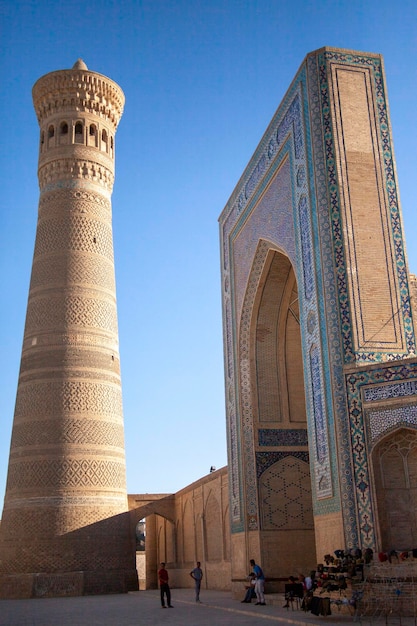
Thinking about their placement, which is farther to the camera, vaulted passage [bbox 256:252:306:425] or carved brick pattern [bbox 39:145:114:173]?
carved brick pattern [bbox 39:145:114:173]

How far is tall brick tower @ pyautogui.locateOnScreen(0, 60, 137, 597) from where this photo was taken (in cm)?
1138

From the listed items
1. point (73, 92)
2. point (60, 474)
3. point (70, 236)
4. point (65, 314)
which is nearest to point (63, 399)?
point (60, 474)

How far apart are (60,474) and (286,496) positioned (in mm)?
4274

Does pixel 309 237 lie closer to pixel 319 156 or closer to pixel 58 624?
pixel 319 156

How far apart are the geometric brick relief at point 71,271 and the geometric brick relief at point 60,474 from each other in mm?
3007

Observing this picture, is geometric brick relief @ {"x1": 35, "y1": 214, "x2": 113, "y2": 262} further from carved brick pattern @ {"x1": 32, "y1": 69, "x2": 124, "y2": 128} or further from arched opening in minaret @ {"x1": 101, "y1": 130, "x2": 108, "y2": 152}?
carved brick pattern @ {"x1": 32, "y1": 69, "x2": 124, "y2": 128}

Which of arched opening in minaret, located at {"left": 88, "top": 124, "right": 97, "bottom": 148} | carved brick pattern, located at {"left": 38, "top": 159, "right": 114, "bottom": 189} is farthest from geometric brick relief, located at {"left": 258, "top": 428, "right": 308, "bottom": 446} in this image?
arched opening in minaret, located at {"left": 88, "top": 124, "right": 97, "bottom": 148}

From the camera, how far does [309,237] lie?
730 centimetres

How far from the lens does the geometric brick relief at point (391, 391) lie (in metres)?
6.02

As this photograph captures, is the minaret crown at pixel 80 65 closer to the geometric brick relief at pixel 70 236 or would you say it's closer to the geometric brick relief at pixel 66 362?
the geometric brick relief at pixel 70 236

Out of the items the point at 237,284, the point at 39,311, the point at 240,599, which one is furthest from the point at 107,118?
the point at 240,599

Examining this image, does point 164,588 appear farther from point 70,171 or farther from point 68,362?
point 70,171

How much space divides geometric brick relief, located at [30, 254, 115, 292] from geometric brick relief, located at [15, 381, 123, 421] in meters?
1.78

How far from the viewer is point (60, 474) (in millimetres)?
11523
